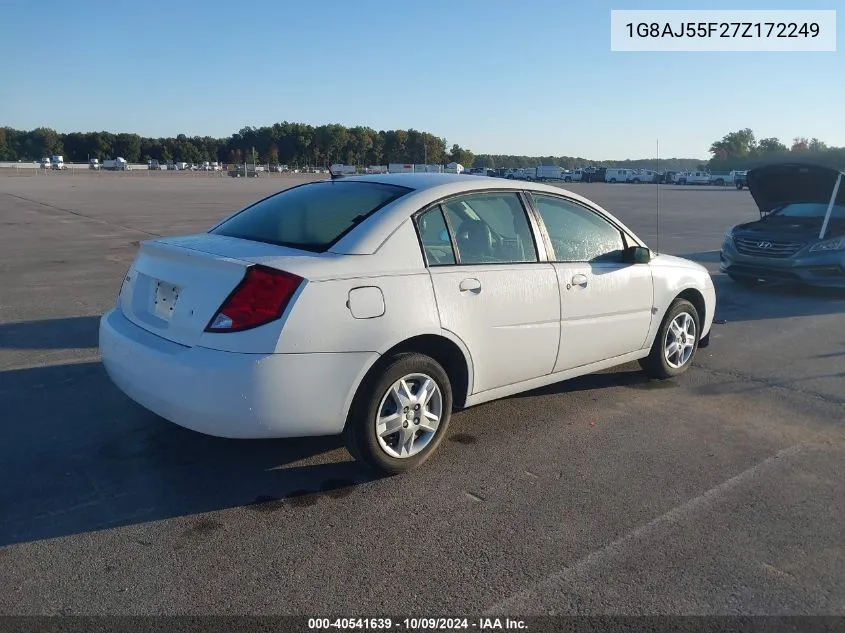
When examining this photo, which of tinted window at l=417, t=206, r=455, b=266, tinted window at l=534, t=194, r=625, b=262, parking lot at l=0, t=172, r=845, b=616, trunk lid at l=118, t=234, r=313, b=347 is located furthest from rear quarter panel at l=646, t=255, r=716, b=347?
trunk lid at l=118, t=234, r=313, b=347

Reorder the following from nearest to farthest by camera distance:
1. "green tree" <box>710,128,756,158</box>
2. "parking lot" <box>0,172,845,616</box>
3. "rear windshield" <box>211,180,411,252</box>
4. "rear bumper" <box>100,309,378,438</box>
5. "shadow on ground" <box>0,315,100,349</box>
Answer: "parking lot" <box>0,172,845,616</box> < "rear bumper" <box>100,309,378,438</box> < "rear windshield" <box>211,180,411,252</box> < "shadow on ground" <box>0,315,100,349</box> < "green tree" <box>710,128,756,158</box>

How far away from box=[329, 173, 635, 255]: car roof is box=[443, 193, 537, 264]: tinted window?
77mm

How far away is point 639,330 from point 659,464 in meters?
1.41

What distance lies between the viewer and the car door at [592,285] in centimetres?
489

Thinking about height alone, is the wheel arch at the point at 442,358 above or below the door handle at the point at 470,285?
below

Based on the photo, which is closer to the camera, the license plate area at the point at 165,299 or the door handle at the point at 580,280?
the license plate area at the point at 165,299

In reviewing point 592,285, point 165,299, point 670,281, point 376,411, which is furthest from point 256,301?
point 670,281

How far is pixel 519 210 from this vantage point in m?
4.84

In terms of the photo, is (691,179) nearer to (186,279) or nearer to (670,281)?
(670,281)

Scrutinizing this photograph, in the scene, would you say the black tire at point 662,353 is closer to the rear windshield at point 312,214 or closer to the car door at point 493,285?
the car door at point 493,285

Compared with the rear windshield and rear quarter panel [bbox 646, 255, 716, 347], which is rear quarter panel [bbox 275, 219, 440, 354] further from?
rear quarter panel [bbox 646, 255, 716, 347]

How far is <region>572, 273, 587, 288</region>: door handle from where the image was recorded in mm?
4902

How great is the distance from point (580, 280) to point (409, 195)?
1.34m

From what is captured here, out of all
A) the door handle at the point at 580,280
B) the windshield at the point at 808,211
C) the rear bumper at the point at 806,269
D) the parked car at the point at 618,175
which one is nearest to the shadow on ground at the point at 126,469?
the door handle at the point at 580,280
